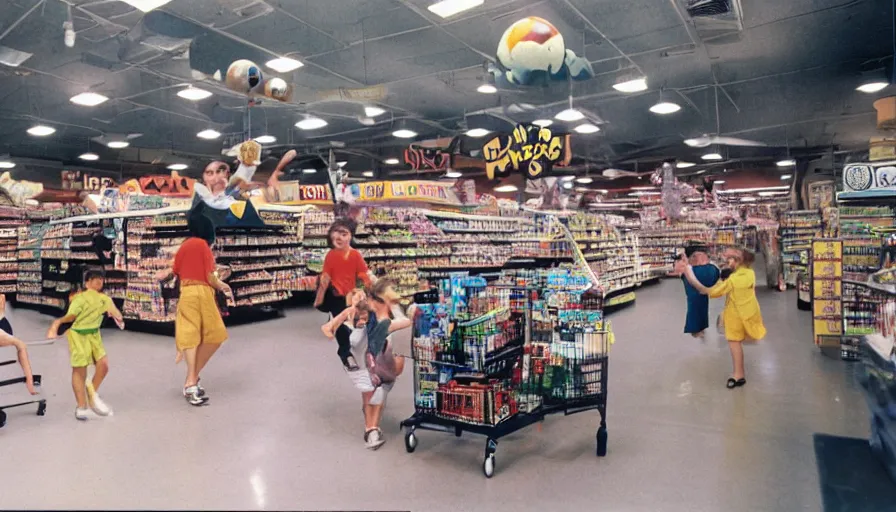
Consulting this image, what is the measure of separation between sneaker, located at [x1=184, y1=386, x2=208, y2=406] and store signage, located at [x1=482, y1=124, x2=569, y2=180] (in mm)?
3849

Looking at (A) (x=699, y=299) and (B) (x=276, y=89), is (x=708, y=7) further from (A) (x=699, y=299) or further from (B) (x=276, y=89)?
(B) (x=276, y=89)

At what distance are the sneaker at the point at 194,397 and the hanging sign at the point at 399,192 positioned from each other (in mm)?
7075

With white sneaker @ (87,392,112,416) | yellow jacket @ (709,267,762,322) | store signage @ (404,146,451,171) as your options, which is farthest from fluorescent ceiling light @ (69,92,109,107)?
yellow jacket @ (709,267,762,322)

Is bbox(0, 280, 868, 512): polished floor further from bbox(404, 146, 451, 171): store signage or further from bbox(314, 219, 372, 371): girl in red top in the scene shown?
bbox(404, 146, 451, 171): store signage

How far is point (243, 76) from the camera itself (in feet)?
18.7

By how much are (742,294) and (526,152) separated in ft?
9.17

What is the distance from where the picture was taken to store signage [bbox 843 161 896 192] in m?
6.03

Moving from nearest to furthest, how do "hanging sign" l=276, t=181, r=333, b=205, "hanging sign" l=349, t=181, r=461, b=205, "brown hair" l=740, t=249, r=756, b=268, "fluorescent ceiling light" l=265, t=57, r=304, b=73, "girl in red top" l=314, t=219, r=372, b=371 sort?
"brown hair" l=740, t=249, r=756, b=268, "girl in red top" l=314, t=219, r=372, b=371, "fluorescent ceiling light" l=265, t=57, r=304, b=73, "hanging sign" l=349, t=181, r=461, b=205, "hanging sign" l=276, t=181, r=333, b=205

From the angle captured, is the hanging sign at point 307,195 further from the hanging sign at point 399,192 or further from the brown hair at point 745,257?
the brown hair at point 745,257

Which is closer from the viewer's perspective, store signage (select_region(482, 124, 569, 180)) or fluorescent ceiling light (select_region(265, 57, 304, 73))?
store signage (select_region(482, 124, 569, 180))

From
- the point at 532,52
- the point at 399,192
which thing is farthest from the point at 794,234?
the point at 532,52

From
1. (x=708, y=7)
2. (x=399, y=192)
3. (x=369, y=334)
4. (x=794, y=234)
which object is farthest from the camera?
(x=794, y=234)

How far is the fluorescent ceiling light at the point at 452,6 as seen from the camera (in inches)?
242

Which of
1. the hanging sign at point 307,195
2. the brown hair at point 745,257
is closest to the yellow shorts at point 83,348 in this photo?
the brown hair at point 745,257
